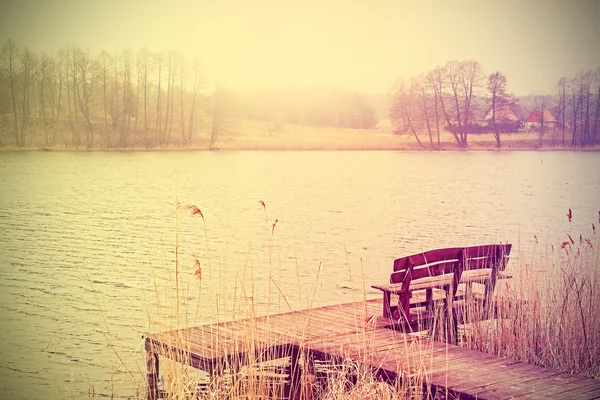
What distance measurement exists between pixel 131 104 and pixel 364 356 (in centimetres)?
2594

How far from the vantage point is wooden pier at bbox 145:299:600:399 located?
11.0 feet

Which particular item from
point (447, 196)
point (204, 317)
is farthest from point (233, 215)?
point (204, 317)

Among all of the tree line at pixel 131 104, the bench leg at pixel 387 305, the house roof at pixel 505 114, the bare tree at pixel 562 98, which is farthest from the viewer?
the house roof at pixel 505 114

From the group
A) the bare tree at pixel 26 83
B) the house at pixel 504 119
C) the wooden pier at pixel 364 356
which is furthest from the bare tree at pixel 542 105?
the wooden pier at pixel 364 356

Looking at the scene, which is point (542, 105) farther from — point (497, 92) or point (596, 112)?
point (497, 92)

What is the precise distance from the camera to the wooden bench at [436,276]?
15.0 ft

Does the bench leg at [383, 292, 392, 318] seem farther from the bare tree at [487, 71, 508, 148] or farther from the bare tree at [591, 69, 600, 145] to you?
the bare tree at [487, 71, 508, 148]

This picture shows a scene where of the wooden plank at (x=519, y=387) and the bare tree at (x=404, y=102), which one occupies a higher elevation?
the bare tree at (x=404, y=102)

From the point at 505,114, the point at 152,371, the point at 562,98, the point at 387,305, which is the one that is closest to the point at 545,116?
the point at 562,98

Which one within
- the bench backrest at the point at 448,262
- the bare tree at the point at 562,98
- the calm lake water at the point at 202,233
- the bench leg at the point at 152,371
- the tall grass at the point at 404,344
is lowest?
the calm lake water at the point at 202,233

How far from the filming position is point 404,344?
3.83 m

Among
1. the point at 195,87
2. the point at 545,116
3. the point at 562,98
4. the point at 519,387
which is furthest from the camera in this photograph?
the point at 195,87

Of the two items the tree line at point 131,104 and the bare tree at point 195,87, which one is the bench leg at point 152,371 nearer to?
the tree line at point 131,104

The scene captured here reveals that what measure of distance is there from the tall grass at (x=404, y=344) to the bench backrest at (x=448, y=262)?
241mm
